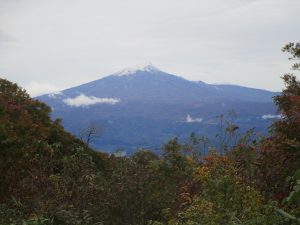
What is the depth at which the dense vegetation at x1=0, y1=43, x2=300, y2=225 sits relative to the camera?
1030 cm

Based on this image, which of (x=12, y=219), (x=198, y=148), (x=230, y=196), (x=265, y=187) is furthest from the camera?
(x=198, y=148)

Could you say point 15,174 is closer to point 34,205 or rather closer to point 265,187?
point 34,205

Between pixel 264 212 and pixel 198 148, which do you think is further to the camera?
pixel 198 148

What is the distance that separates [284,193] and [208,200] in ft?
7.81

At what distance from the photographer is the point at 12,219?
985 centimetres

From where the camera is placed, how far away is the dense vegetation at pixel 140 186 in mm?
10305

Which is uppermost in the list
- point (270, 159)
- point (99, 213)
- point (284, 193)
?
point (270, 159)

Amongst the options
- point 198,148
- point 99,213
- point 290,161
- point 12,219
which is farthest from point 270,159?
point 198,148

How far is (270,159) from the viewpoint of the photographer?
1263 centimetres

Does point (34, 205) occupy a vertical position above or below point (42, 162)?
below

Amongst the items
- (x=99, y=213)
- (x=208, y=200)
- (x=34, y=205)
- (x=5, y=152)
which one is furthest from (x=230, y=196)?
(x=5, y=152)

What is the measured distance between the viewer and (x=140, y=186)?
16031 mm

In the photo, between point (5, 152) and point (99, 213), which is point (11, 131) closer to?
point (5, 152)

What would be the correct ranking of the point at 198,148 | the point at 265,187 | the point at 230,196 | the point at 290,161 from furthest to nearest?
the point at 198,148
the point at 265,187
the point at 290,161
the point at 230,196
